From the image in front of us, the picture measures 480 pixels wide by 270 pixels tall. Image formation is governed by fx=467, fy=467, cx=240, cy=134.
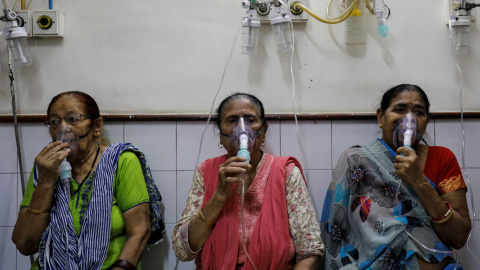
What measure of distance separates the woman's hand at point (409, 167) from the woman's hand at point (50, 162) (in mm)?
1351

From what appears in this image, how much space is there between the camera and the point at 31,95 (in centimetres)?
234

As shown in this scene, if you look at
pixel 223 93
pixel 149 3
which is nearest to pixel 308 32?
pixel 223 93

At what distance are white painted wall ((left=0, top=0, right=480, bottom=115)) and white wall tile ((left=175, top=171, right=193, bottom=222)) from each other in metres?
0.32

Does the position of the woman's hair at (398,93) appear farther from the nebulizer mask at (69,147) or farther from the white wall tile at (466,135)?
the nebulizer mask at (69,147)

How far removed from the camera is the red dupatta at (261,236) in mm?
1814

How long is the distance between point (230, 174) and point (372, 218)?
0.66m

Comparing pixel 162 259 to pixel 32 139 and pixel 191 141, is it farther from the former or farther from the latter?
→ pixel 32 139

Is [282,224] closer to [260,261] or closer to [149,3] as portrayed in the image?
[260,261]

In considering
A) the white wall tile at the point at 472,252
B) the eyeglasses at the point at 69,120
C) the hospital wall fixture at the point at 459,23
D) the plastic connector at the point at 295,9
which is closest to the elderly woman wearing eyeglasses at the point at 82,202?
the eyeglasses at the point at 69,120

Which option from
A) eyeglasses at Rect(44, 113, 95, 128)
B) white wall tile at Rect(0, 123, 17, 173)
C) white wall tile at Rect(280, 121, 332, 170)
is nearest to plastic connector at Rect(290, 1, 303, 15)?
white wall tile at Rect(280, 121, 332, 170)

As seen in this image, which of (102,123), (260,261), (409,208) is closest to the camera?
(260,261)

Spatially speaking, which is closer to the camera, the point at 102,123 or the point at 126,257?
the point at 126,257

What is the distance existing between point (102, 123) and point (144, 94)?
0.28m

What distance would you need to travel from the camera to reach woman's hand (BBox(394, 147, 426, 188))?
1.85 m
